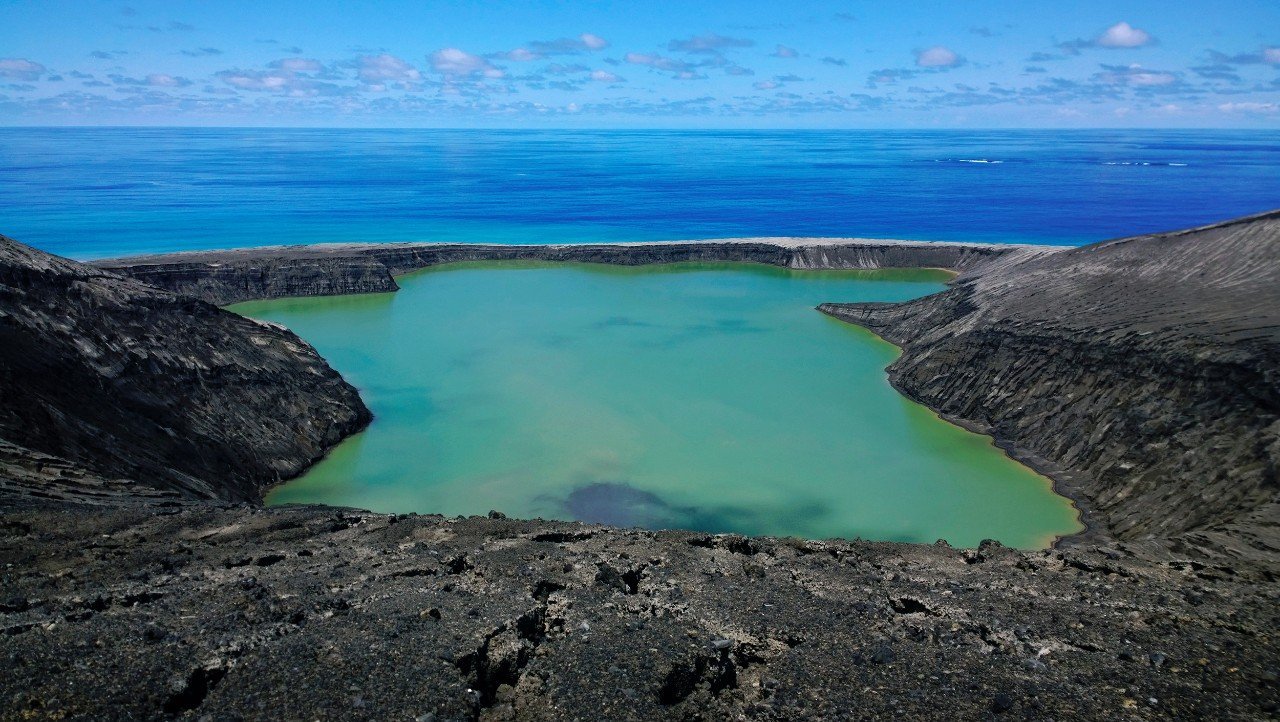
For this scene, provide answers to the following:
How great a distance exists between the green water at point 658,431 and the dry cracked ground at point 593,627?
491cm

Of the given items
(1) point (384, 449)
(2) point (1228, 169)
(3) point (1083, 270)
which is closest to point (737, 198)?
(3) point (1083, 270)

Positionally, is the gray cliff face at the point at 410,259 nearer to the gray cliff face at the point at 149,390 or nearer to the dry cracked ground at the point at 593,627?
the gray cliff face at the point at 149,390

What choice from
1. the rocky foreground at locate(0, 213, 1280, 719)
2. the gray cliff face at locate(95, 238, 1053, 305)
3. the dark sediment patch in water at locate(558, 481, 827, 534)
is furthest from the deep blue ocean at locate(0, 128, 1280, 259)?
the dark sediment patch in water at locate(558, 481, 827, 534)

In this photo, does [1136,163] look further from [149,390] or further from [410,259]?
[149,390]

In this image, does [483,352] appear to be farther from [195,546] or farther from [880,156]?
[880,156]

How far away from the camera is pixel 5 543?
1100cm

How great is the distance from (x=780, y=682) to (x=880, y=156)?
630ft

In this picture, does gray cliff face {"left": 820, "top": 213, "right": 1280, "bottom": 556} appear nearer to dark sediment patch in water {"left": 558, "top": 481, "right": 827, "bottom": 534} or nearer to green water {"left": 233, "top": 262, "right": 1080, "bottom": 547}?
green water {"left": 233, "top": 262, "right": 1080, "bottom": 547}

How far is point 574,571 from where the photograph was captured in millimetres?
11758

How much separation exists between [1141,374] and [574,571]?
1625 cm

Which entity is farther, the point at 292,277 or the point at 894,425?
the point at 292,277

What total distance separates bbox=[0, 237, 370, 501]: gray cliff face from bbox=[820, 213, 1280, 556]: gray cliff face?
18.9 metres

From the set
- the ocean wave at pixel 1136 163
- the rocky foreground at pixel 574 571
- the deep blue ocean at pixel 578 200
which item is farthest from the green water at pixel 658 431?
the ocean wave at pixel 1136 163

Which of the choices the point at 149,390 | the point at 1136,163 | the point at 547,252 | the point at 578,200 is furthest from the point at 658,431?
the point at 1136,163
